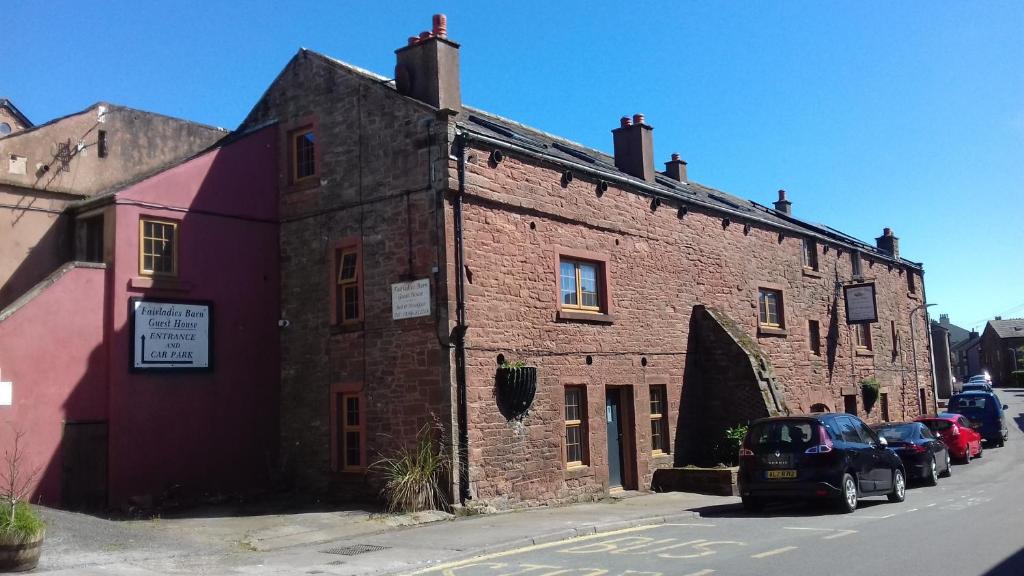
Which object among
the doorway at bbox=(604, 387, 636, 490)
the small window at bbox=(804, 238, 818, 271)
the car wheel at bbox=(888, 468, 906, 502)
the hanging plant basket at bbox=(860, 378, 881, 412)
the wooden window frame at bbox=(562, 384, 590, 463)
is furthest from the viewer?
the hanging plant basket at bbox=(860, 378, 881, 412)

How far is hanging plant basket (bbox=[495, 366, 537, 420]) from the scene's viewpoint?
15188 mm

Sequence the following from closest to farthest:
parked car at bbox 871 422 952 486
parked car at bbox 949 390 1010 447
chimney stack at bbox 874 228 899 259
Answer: parked car at bbox 871 422 952 486
parked car at bbox 949 390 1010 447
chimney stack at bbox 874 228 899 259

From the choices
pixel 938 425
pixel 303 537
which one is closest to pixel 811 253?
pixel 938 425

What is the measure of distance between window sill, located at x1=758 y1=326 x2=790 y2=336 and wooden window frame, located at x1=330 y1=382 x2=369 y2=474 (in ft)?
39.5

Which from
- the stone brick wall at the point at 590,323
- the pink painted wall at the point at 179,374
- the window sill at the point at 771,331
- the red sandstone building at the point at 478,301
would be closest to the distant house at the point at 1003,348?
the window sill at the point at 771,331

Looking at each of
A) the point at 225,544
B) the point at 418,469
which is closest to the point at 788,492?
the point at 418,469

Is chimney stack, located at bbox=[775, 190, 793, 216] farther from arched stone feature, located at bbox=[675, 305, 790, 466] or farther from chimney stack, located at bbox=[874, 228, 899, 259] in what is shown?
arched stone feature, located at bbox=[675, 305, 790, 466]

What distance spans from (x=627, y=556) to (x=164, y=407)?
9407mm

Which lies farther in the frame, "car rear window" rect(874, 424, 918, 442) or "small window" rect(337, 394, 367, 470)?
"car rear window" rect(874, 424, 918, 442)

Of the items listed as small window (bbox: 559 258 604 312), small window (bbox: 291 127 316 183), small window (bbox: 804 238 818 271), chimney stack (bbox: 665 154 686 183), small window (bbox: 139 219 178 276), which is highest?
chimney stack (bbox: 665 154 686 183)

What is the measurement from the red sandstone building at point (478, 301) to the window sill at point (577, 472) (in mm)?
34

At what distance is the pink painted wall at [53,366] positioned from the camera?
541 inches

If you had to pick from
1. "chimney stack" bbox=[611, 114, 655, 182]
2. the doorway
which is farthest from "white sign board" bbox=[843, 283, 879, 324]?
the doorway

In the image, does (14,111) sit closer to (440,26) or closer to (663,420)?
(440,26)
